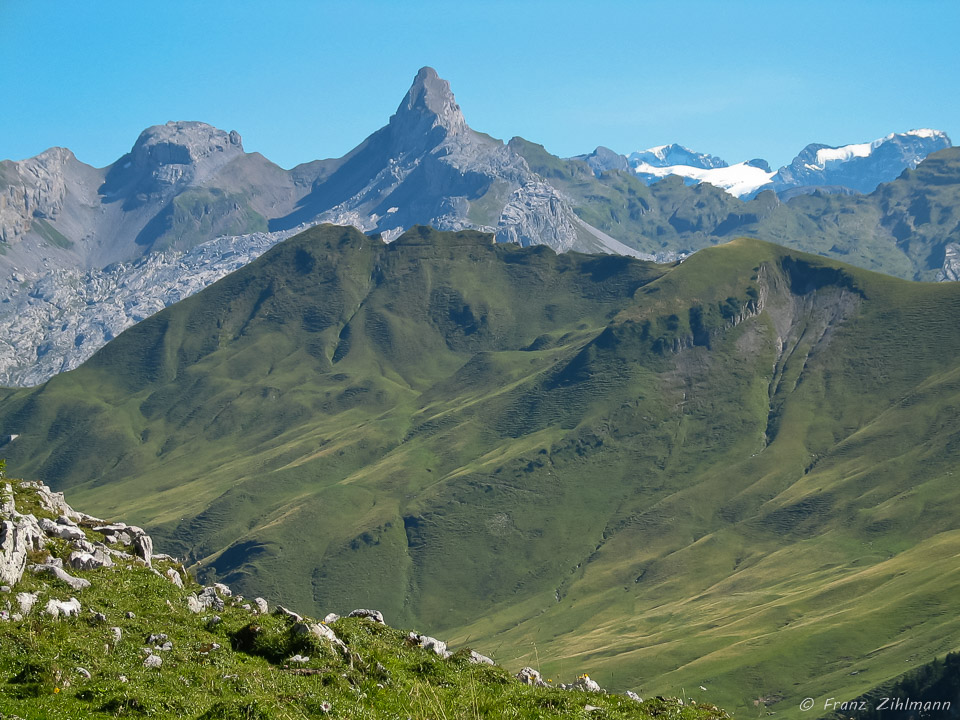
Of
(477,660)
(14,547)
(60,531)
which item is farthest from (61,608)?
(477,660)

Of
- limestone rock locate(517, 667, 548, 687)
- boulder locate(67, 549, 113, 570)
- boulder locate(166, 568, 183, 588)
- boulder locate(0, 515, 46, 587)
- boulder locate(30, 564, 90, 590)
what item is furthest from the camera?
boulder locate(166, 568, 183, 588)

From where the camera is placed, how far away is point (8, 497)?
63.4 metres

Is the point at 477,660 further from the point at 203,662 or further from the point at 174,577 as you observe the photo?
the point at 174,577

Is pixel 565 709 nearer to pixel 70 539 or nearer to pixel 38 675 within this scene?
pixel 38 675

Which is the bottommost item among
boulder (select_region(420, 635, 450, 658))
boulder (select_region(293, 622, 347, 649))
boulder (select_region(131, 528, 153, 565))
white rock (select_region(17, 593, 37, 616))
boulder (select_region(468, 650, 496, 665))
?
boulder (select_region(468, 650, 496, 665))

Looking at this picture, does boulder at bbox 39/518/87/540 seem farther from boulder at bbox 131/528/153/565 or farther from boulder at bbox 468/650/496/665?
boulder at bbox 468/650/496/665

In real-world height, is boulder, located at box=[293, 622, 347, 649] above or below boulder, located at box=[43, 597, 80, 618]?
below

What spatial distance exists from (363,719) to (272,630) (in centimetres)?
1100

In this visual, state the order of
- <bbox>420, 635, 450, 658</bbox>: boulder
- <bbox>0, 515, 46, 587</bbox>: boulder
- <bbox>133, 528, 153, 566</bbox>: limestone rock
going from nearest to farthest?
<bbox>420, 635, 450, 658</bbox>: boulder, <bbox>0, 515, 46, 587</bbox>: boulder, <bbox>133, 528, 153, 566</bbox>: limestone rock

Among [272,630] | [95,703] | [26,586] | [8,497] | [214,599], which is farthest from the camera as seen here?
[8,497]

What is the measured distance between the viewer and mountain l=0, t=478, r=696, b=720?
37.7 m

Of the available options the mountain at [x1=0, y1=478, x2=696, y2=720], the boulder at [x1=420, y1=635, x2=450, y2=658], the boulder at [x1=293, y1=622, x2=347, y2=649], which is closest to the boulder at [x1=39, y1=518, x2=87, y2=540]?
the mountain at [x1=0, y1=478, x2=696, y2=720]

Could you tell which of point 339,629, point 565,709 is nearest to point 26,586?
point 339,629

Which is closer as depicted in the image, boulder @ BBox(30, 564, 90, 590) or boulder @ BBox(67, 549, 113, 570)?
boulder @ BBox(30, 564, 90, 590)
